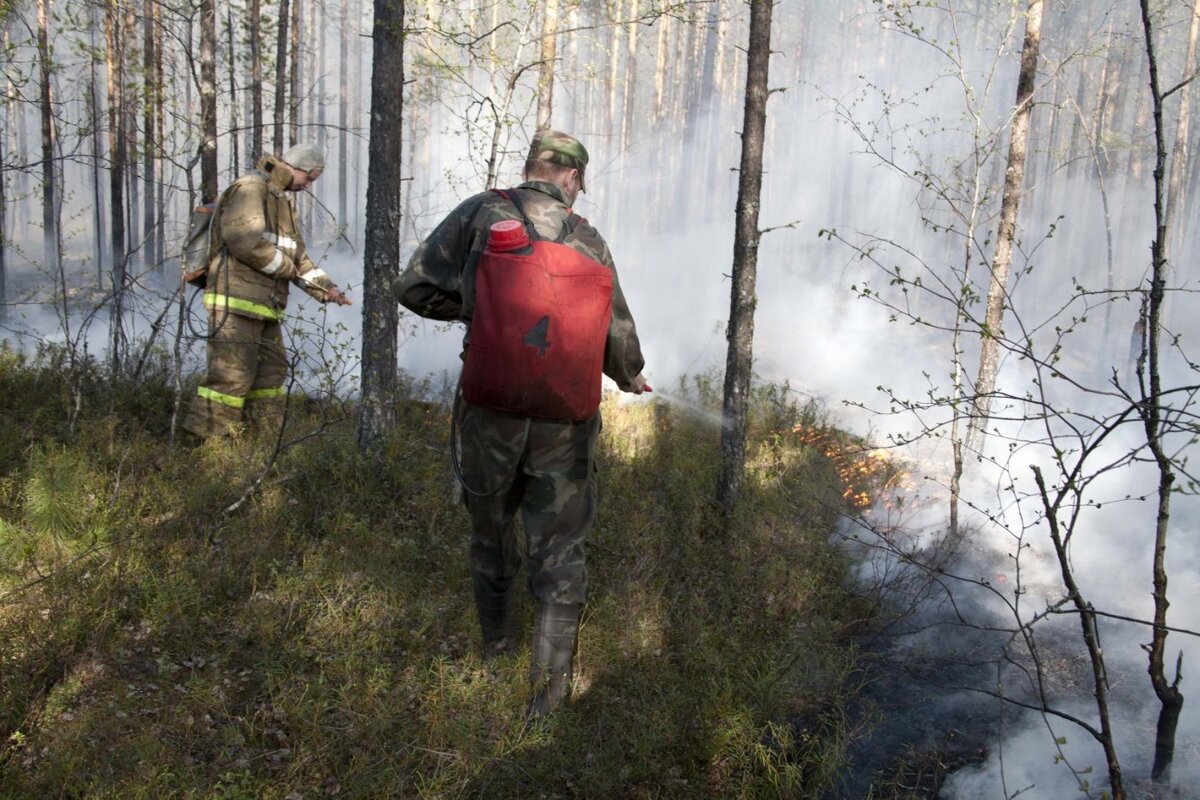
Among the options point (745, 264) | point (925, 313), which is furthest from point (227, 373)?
point (925, 313)

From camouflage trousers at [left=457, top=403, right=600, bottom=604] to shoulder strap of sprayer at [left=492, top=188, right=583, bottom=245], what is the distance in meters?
0.69

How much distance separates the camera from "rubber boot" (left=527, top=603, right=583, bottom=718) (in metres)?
3.08

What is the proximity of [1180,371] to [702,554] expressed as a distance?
54.5 feet

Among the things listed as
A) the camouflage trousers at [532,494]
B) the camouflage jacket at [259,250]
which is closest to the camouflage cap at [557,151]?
the camouflage trousers at [532,494]

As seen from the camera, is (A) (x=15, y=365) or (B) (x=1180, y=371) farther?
(B) (x=1180, y=371)

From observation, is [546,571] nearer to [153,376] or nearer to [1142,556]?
[153,376]

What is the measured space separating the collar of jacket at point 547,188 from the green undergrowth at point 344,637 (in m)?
1.94

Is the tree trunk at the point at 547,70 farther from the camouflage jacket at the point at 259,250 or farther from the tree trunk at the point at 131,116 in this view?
the camouflage jacket at the point at 259,250

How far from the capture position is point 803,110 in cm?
5006

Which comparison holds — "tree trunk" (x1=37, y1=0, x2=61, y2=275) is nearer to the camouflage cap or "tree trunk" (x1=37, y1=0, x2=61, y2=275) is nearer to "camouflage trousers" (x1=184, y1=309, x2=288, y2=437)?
"camouflage trousers" (x1=184, y1=309, x2=288, y2=437)

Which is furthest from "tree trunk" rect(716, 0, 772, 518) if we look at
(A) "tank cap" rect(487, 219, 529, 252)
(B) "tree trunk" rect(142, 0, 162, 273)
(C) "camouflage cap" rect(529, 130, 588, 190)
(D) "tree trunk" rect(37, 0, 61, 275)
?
(D) "tree trunk" rect(37, 0, 61, 275)

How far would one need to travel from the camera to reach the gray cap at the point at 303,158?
5.11 meters

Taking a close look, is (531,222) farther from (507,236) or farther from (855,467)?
(855,467)

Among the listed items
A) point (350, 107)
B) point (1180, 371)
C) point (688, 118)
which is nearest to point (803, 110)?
point (688, 118)
